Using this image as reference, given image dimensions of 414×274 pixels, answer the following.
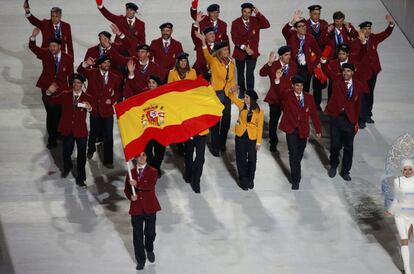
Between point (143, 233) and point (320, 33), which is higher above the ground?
point (320, 33)

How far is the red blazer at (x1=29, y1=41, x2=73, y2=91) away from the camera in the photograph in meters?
21.7

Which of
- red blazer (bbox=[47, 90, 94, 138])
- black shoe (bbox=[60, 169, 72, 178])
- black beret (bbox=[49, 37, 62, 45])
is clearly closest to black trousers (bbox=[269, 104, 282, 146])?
red blazer (bbox=[47, 90, 94, 138])

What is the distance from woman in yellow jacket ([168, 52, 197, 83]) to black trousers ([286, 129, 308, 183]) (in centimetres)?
188

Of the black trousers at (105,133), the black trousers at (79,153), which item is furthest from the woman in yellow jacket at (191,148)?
the black trousers at (79,153)

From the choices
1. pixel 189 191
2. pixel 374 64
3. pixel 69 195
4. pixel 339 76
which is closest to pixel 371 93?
pixel 374 64

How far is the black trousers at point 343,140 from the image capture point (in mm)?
20594

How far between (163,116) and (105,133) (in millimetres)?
3463

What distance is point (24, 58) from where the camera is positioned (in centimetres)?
2622

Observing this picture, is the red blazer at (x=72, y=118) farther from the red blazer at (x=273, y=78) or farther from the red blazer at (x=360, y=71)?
the red blazer at (x=360, y=71)

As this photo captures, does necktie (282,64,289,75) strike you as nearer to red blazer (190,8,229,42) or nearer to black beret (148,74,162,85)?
red blazer (190,8,229,42)

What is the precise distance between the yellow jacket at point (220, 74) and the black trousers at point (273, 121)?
0.92 meters

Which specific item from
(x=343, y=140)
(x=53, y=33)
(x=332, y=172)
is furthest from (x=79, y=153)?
(x=343, y=140)

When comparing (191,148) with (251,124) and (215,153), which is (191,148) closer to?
(251,124)

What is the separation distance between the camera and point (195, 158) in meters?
20.4
